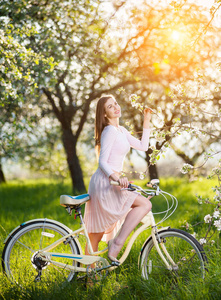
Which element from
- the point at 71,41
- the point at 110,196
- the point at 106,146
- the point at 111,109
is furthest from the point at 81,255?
the point at 71,41

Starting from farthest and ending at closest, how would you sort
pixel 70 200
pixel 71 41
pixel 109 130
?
pixel 71 41
pixel 109 130
pixel 70 200

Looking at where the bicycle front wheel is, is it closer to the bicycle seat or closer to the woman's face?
the bicycle seat

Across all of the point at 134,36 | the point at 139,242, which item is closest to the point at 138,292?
the point at 139,242

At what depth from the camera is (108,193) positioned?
399cm

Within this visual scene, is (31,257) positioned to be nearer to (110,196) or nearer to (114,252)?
(114,252)

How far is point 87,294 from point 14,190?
394 inches

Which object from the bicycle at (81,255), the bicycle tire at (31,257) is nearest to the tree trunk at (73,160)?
the bicycle tire at (31,257)

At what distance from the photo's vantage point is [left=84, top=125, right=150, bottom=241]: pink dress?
3.98m

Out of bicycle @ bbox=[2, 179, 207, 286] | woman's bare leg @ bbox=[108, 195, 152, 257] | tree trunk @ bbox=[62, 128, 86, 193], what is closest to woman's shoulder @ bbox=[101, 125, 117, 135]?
bicycle @ bbox=[2, 179, 207, 286]

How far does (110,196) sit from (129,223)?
1.10ft

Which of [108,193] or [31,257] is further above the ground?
[108,193]

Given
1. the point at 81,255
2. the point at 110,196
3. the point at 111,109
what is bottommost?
the point at 81,255

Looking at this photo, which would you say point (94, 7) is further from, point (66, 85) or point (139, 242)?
point (139, 242)

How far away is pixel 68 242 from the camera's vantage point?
4.02 m
